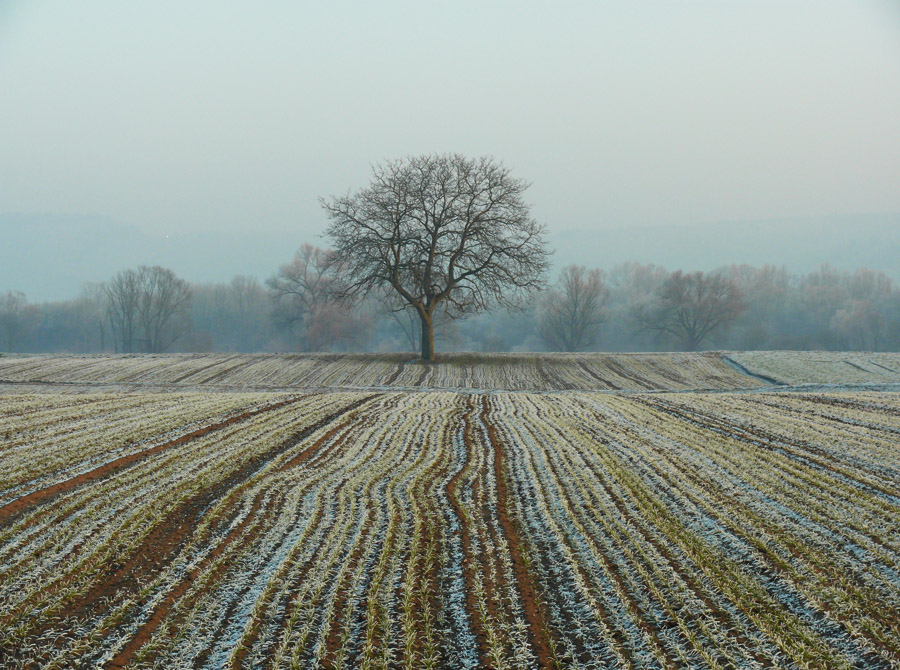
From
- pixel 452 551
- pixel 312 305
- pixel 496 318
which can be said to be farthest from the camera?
pixel 496 318

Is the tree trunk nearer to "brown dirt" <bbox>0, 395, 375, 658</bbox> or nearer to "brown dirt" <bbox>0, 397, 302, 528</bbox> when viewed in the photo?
"brown dirt" <bbox>0, 397, 302, 528</bbox>

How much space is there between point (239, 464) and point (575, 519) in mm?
7915

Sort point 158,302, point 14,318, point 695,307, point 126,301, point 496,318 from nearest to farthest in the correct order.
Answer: point 695,307 < point 158,302 < point 126,301 < point 14,318 < point 496,318

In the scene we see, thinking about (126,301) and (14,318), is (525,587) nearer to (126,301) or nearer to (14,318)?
(126,301)

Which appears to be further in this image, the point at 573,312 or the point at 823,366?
the point at 573,312

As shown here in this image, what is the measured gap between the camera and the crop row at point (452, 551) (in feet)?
20.2

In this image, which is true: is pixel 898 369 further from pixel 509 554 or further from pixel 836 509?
pixel 509 554

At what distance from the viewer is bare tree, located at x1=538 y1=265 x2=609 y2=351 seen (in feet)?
280

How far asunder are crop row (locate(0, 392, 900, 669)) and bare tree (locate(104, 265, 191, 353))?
7844 cm

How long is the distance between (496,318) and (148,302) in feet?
205

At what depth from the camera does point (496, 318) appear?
4572 inches

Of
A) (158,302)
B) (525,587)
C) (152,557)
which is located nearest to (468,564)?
(525,587)

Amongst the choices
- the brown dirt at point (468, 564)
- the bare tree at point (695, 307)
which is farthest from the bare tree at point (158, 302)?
the brown dirt at point (468, 564)

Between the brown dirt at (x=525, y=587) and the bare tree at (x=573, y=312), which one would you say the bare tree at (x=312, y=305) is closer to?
the bare tree at (x=573, y=312)
